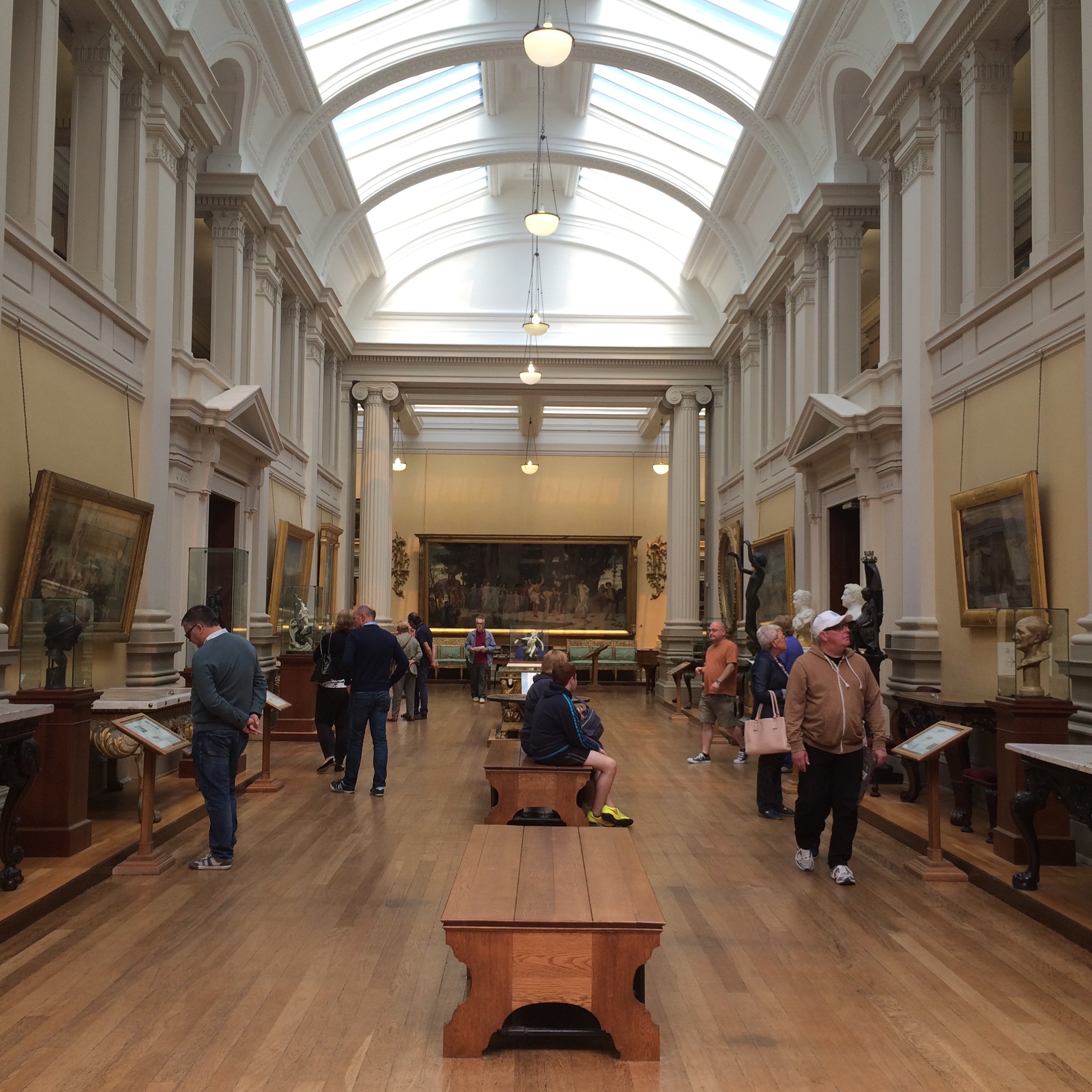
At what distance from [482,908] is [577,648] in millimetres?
23122

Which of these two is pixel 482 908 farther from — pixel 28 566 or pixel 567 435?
pixel 567 435

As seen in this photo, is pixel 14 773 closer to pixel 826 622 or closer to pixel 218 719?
pixel 218 719

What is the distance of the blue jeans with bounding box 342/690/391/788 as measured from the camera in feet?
30.0

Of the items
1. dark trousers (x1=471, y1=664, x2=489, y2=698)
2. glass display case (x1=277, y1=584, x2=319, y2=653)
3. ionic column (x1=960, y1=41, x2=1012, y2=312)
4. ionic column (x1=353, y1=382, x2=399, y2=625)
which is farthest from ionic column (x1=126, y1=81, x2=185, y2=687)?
ionic column (x1=353, y1=382, x2=399, y2=625)

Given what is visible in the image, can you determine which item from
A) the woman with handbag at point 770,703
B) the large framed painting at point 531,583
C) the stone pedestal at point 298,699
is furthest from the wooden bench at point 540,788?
the large framed painting at point 531,583

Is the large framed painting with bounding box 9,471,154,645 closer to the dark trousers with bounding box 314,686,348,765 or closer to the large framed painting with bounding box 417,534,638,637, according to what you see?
the dark trousers with bounding box 314,686,348,765

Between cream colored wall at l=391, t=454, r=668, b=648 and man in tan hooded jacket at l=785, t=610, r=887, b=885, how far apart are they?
2166 centimetres

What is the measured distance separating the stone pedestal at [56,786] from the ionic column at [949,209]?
328 inches

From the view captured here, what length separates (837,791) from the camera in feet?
21.6

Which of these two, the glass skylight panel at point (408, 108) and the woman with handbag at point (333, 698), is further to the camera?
the glass skylight panel at point (408, 108)

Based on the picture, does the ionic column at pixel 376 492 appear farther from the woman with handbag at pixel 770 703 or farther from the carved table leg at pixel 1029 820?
the carved table leg at pixel 1029 820

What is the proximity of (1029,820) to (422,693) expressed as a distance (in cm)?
1200

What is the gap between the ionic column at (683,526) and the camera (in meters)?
21.0

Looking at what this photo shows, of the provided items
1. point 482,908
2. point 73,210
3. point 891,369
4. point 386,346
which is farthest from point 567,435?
point 482,908
